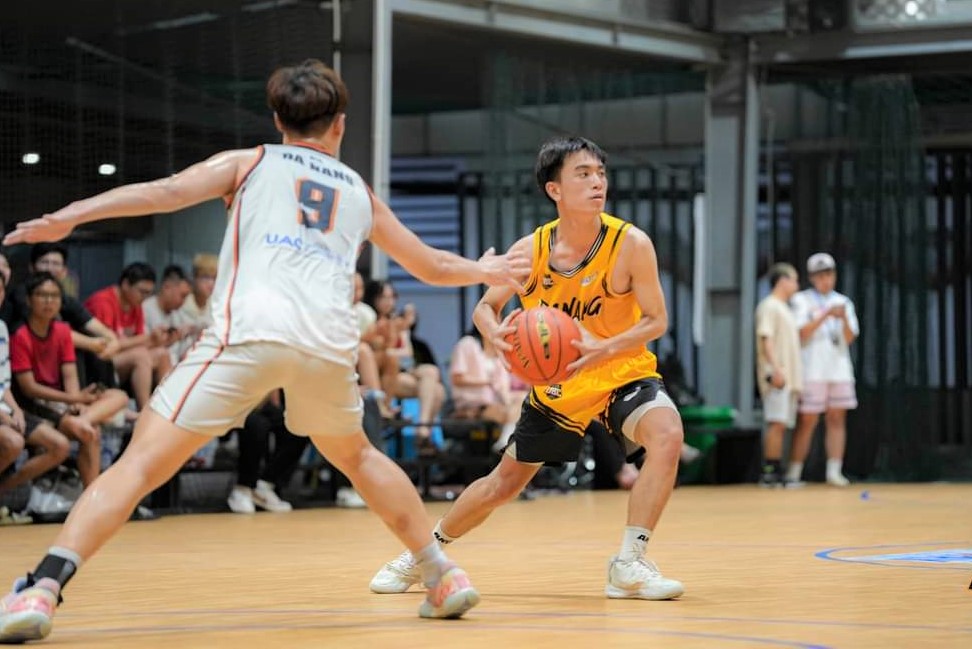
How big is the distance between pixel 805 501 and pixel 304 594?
302 inches

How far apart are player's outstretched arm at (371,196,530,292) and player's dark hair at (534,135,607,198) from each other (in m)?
1.13

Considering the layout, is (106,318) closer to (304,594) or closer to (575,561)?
(575,561)

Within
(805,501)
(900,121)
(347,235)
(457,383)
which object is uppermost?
(900,121)

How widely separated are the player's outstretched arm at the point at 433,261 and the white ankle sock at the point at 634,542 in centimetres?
111

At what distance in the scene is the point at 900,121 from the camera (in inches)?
628

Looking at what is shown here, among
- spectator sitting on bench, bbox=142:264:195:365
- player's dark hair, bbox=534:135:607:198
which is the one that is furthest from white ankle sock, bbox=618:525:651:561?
spectator sitting on bench, bbox=142:264:195:365

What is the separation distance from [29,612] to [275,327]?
3.25 feet

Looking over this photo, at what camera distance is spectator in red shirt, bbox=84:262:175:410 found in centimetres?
1075

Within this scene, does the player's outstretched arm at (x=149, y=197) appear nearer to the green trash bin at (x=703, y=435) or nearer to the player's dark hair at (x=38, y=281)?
the player's dark hair at (x=38, y=281)

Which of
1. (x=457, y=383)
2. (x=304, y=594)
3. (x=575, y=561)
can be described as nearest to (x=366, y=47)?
(x=457, y=383)

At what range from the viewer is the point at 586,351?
5418 millimetres

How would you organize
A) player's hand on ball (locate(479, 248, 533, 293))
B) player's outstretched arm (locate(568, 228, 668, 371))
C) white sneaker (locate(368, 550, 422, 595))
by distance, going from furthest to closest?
player's outstretched arm (locate(568, 228, 668, 371)) < white sneaker (locate(368, 550, 422, 595)) < player's hand on ball (locate(479, 248, 533, 293))

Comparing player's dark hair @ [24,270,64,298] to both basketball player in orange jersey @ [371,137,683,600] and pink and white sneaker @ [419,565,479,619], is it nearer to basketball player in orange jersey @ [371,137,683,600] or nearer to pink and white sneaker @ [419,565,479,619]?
basketball player in orange jersey @ [371,137,683,600]

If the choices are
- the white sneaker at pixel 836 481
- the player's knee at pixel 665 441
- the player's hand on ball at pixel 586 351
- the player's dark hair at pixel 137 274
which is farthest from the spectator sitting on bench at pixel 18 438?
the white sneaker at pixel 836 481
